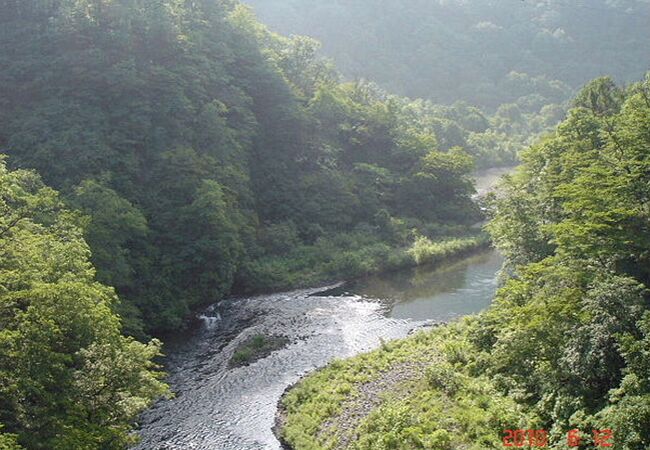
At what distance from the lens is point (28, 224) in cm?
2880

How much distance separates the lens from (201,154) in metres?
Result: 53.8

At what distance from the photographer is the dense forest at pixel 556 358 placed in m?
18.7

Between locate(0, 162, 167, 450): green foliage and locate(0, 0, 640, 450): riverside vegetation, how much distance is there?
7 centimetres

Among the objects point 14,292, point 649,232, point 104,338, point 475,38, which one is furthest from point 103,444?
point 475,38

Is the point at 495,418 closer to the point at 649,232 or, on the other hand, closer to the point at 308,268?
the point at 649,232

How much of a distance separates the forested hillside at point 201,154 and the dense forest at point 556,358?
17929 mm

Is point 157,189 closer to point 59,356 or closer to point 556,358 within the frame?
point 59,356

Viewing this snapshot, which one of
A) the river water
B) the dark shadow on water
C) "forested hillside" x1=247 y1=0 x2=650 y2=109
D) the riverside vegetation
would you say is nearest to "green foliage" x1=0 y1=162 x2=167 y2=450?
the riverside vegetation

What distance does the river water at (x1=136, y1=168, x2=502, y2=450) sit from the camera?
2797cm

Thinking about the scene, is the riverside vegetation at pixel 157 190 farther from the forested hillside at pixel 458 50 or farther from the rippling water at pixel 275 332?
the forested hillside at pixel 458 50
